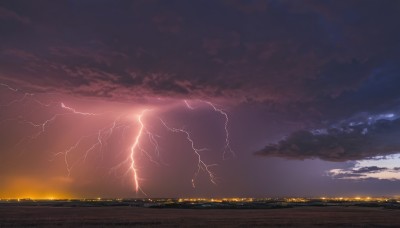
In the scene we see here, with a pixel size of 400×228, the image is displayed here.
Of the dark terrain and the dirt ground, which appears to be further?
the dark terrain

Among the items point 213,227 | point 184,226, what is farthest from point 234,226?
point 184,226

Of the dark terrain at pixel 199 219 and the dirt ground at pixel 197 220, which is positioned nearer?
the dirt ground at pixel 197 220

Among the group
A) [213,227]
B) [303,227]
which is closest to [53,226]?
[213,227]

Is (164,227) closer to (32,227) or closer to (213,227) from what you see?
(213,227)

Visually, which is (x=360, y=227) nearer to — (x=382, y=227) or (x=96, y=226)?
(x=382, y=227)

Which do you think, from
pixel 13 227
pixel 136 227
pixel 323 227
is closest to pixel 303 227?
pixel 323 227

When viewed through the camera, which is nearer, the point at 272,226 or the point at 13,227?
the point at 13,227

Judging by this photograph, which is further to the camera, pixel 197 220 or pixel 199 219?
pixel 199 219
